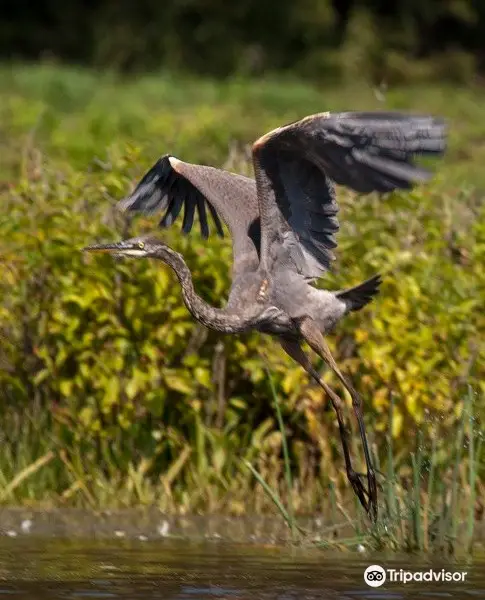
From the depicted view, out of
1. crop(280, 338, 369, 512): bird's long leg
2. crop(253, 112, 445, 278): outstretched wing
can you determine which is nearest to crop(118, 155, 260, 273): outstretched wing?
crop(253, 112, 445, 278): outstretched wing

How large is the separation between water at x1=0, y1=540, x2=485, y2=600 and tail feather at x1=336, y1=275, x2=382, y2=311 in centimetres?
121

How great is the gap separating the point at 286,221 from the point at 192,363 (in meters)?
1.18

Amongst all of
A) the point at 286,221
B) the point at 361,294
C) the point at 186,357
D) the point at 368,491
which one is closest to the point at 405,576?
the point at 368,491

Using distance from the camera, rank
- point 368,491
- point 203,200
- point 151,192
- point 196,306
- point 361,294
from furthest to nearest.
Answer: point 203,200
point 151,192
point 361,294
point 196,306
point 368,491

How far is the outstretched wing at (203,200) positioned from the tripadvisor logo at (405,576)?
1.71m

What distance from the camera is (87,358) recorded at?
9.45 meters

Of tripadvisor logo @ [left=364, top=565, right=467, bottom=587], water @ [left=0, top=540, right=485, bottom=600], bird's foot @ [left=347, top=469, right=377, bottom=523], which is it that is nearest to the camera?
water @ [left=0, top=540, right=485, bottom=600]

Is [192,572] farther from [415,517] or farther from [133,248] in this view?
[133,248]

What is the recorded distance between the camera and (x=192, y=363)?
9.38 m

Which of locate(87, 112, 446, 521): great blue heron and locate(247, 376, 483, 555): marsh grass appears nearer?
locate(87, 112, 446, 521): great blue heron

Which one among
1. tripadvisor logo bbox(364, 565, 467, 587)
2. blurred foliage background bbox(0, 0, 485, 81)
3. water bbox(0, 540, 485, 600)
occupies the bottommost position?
water bbox(0, 540, 485, 600)

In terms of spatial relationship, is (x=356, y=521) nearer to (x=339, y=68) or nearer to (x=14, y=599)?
(x=14, y=599)

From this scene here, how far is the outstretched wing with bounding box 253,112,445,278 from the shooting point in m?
7.62

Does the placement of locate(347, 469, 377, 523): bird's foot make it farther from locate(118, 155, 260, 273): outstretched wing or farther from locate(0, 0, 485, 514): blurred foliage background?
locate(118, 155, 260, 273): outstretched wing
